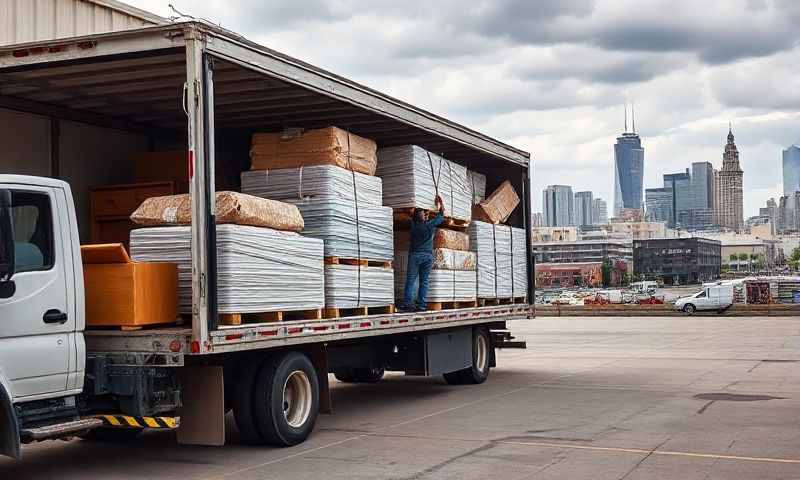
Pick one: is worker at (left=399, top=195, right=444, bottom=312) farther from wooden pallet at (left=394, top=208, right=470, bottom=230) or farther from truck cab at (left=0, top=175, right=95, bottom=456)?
truck cab at (left=0, top=175, right=95, bottom=456)

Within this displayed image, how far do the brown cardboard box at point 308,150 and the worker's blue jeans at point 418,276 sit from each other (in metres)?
1.95

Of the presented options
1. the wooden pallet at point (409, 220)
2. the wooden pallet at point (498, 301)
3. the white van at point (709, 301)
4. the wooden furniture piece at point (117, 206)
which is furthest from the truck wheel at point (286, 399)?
the white van at point (709, 301)

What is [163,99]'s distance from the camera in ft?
36.7

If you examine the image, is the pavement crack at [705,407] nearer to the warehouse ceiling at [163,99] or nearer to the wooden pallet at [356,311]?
the wooden pallet at [356,311]

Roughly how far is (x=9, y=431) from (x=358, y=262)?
4.77 m

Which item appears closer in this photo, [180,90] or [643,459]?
[643,459]

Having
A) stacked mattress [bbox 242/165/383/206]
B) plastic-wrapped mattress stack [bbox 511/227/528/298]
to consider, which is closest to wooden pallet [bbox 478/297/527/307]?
plastic-wrapped mattress stack [bbox 511/227/528/298]

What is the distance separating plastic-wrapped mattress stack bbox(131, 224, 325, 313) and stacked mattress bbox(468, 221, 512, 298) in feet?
18.5

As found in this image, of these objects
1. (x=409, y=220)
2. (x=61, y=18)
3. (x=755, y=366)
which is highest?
(x=61, y=18)

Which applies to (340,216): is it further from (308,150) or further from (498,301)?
(498,301)

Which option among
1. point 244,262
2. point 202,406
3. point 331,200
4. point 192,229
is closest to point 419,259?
point 331,200

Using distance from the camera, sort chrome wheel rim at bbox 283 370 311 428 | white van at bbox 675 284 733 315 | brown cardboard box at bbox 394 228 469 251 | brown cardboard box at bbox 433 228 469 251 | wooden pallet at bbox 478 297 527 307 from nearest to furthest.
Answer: chrome wheel rim at bbox 283 370 311 428
brown cardboard box at bbox 394 228 469 251
brown cardboard box at bbox 433 228 469 251
wooden pallet at bbox 478 297 527 307
white van at bbox 675 284 733 315

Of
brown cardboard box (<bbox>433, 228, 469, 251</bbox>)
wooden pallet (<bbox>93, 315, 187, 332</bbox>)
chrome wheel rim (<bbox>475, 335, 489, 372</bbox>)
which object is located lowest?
chrome wheel rim (<bbox>475, 335, 489, 372</bbox>)

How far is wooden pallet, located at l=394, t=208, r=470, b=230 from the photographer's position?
512 inches
